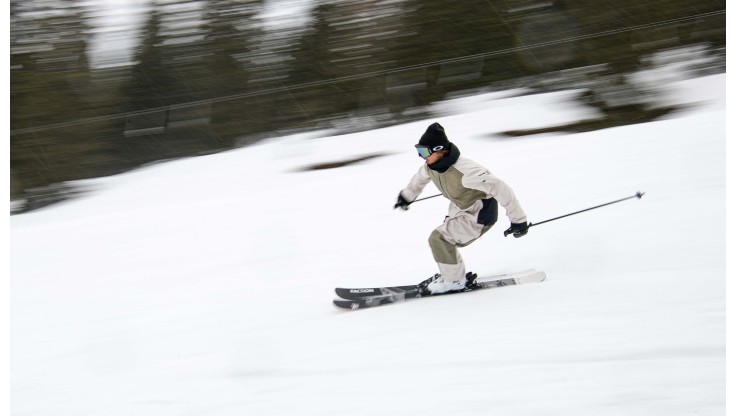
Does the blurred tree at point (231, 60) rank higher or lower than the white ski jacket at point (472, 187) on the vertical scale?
lower

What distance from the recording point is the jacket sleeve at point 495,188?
4.58 meters

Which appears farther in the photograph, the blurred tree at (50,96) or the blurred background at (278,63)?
the blurred background at (278,63)

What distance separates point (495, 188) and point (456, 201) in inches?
13.6

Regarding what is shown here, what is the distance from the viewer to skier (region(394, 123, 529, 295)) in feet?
15.1

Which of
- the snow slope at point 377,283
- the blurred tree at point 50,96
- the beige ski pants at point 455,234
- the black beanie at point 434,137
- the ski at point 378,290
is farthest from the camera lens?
the blurred tree at point 50,96

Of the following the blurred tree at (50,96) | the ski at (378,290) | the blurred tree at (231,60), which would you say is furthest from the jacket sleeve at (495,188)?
the blurred tree at (50,96)

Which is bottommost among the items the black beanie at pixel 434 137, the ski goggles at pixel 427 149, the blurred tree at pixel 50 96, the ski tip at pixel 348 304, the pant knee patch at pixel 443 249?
the blurred tree at pixel 50 96

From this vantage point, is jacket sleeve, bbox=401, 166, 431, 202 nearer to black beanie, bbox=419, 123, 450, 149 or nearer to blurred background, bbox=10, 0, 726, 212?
black beanie, bbox=419, 123, 450, 149

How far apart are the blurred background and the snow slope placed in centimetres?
265

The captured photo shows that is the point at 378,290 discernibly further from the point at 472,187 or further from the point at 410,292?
the point at 472,187

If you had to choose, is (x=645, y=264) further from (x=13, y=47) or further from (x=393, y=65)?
(x=13, y=47)

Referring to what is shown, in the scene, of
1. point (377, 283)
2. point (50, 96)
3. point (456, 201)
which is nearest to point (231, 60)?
point (50, 96)

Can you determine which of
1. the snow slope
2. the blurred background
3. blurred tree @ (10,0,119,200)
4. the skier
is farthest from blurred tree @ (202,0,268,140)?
the skier

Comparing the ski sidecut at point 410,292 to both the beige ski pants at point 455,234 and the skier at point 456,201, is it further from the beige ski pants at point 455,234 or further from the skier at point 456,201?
the beige ski pants at point 455,234
